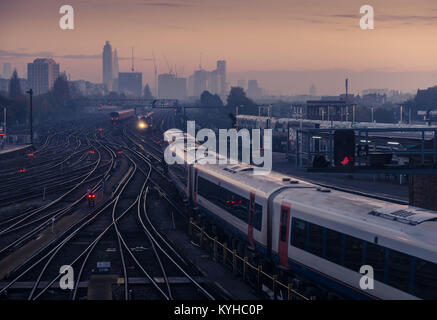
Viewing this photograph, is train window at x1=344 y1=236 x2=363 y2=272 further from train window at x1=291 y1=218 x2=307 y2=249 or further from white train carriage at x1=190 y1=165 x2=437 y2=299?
train window at x1=291 y1=218 x2=307 y2=249

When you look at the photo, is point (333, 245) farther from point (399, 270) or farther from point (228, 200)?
point (228, 200)

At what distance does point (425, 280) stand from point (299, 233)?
15.0ft

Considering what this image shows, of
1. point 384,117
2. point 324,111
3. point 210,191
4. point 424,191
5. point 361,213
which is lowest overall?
point 210,191

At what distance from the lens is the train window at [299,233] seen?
14330mm

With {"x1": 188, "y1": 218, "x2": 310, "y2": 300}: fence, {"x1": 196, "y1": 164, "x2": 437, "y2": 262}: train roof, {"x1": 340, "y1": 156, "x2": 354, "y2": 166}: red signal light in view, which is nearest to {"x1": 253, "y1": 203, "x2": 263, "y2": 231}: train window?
{"x1": 196, "y1": 164, "x2": 437, "y2": 262}: train roof

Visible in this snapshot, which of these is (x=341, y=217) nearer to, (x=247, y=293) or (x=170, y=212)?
(x=247, y=293)

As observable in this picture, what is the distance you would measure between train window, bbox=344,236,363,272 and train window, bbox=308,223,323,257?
3.45 feet

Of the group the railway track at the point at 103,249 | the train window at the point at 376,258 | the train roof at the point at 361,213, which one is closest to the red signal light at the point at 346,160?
the train roof at the point at 361,213

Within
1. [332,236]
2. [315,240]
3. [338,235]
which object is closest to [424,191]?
[315,240]

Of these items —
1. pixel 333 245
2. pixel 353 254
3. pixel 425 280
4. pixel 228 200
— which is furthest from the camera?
pixel 228 200

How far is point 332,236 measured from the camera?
13211 mm
